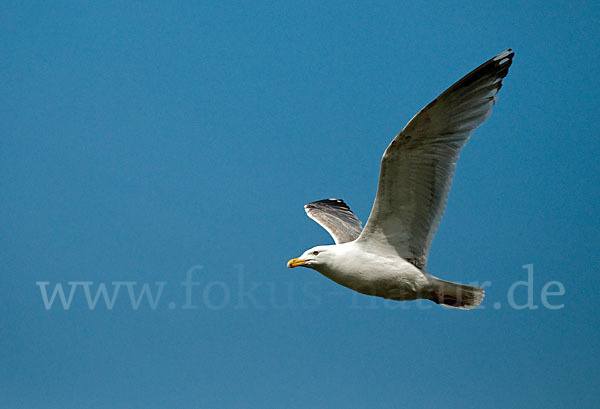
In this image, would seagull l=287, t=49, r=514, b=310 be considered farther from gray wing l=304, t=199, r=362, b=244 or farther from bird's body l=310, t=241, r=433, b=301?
gray wing l=304, t=199, r=362, b=244

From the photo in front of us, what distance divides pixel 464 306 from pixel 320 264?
1553 mm

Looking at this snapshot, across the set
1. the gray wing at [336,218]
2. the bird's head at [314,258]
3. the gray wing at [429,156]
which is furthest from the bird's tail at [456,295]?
the gray wing at [336,218]

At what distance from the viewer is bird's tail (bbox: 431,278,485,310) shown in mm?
6723

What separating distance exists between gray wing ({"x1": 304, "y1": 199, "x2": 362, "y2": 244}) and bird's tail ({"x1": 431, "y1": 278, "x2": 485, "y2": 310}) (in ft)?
6.93

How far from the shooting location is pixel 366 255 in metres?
6.75

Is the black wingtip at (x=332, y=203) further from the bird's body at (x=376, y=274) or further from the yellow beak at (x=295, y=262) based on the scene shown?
the bird's body at (x=376, y=274)

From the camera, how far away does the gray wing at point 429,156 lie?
19.6ft

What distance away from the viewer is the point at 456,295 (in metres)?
6.78

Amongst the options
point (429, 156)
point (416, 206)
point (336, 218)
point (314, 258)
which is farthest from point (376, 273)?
point (336, 218)

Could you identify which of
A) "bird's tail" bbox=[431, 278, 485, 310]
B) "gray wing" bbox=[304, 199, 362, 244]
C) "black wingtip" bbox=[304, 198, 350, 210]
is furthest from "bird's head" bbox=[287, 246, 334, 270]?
"black wingtip" bbox=[304, 198, 350, 210]

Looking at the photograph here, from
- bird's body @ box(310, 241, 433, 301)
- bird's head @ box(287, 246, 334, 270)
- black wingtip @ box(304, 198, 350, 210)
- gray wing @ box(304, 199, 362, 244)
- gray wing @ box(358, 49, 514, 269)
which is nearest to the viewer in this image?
gray wing @ box(358, 49, 514, 269)

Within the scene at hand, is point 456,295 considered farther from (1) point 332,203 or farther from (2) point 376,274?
(1) point 332,203

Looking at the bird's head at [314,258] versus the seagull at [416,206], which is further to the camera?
the bird's head at [314,258]

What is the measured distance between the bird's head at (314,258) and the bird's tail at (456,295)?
113cm
